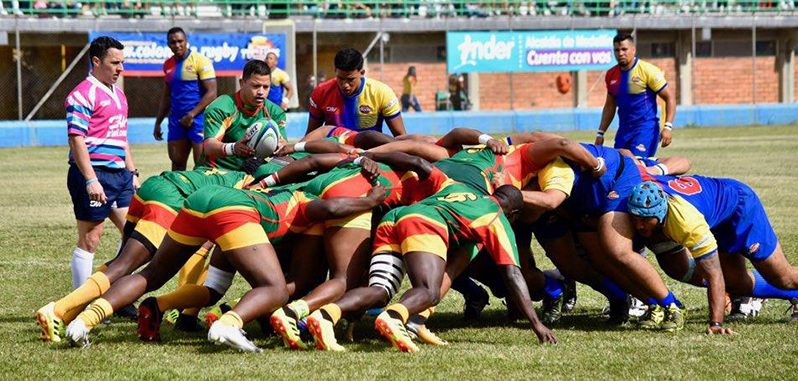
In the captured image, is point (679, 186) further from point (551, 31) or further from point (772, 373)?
point (551, 31)

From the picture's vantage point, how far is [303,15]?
34312 mm

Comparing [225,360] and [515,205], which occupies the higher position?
[515,205]

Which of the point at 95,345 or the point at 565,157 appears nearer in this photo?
the point at 95,345

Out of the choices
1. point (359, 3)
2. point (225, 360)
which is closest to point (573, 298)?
point (225, 360)

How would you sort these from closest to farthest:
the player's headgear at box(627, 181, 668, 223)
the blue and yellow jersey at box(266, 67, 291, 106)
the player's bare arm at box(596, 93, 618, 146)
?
the player's headgear at box(627, 181, 668, 223) → the player's bare arm at box(596, 93, 618, 146) → the blue and yellow jersey at box(266, 67, 291, 106)

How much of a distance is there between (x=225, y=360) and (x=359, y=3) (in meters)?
27.3

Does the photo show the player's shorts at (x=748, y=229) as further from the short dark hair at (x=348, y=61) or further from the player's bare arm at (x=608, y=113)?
the player's bare arm at (x=608, y=113)

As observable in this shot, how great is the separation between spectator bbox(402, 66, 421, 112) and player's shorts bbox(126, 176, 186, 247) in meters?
26.1

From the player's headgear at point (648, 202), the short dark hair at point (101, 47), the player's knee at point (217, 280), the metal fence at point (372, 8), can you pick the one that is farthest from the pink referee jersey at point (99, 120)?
the metal fence at point (372, 8)

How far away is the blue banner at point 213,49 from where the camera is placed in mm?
30078

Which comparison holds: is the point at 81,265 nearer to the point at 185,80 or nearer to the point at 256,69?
the point at 256,69

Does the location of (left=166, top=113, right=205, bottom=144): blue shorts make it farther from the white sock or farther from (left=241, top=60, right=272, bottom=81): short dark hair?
the white sock

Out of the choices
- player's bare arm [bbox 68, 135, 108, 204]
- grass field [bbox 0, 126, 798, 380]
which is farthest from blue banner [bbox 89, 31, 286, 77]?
player's bare arm [bbox 68, 135, 108, 204]

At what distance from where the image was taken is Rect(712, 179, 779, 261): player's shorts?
8797 mm
